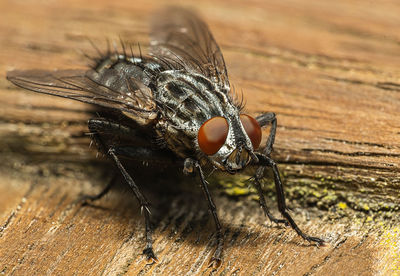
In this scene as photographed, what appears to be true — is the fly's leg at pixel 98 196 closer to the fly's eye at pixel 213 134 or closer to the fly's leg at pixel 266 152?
the fly's eye at pixel 213 134

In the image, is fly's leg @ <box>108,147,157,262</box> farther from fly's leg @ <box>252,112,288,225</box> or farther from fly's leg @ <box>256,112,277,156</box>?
fly's leg @ <box>256,112,277,156</box>

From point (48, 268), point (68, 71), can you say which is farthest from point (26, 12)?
point (48, 268)

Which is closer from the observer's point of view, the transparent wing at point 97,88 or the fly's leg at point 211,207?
the fly's leg at point 211,207

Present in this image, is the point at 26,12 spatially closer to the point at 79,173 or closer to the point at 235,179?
the point at 79,173

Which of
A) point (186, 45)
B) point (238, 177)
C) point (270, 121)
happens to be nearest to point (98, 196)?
point (238, 177)

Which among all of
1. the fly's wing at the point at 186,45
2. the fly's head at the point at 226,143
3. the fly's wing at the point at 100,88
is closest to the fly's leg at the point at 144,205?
the fly's wing at the point at 100,88

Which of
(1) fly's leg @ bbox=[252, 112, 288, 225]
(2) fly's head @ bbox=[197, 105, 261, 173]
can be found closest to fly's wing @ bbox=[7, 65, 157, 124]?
(2) fly's head @ bbox=[197, 105, 261, 173]
